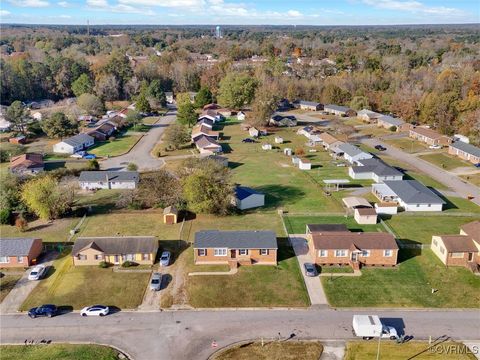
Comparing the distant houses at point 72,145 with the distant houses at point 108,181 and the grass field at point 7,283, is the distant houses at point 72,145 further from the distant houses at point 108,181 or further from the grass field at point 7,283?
the grass field at point 7,283

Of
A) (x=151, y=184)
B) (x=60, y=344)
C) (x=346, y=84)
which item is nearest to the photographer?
(x=60, y=344)

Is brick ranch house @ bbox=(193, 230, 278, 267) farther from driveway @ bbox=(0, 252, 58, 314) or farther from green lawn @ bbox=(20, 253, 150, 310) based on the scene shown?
driveway @ bbox=(0, 252, 58, 314)

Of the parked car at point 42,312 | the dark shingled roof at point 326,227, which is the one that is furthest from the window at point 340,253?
the parked car at point 42,312

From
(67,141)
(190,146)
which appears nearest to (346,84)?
(190,146)

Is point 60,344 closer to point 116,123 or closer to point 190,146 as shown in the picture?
point 190,146

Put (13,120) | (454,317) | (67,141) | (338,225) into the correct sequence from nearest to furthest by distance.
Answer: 1. (454,317)
2. (338,225)
3. (67,141)
4. (13,120)

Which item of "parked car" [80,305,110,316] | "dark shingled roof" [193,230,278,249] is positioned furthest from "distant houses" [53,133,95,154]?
"parked car" [80,305,110,316]
